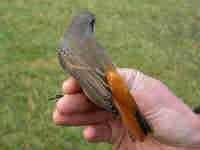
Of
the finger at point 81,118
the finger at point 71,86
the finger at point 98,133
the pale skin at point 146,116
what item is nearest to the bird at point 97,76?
the finger at point 71,86

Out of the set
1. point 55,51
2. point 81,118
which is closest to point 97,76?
point 81,118

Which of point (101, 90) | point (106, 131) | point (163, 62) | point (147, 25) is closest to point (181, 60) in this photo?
point (163, 62)

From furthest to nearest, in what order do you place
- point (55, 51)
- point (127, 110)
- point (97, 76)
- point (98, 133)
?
point (55, 51), point (98, 133), point (97, 76), point (127, 110)

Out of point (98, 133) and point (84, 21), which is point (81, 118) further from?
point (84, 21)

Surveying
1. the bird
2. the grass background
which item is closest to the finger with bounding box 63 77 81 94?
the bird

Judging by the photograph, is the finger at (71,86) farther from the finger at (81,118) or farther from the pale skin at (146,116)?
the finger at (81,118)

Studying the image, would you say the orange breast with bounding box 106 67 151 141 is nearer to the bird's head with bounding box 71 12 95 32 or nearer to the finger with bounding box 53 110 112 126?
the finger with bounding box 53 110 112 126

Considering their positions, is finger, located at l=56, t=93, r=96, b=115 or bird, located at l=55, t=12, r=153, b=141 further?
finger, located at l=56, t=93, r=96, b=115
